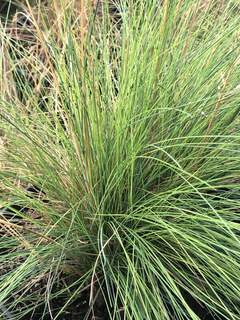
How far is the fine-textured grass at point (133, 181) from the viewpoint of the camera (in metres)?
1.44

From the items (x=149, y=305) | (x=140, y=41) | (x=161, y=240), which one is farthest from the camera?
(x=140, y=41)

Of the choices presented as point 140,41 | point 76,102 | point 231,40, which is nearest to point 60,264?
point 76,102

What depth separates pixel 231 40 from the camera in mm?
1743

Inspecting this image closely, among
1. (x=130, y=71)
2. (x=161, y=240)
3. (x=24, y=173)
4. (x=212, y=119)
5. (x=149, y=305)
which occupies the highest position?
(x=130, y=71)

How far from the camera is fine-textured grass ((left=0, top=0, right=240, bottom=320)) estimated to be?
1439 millimetres

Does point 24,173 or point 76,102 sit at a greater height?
point 76,102

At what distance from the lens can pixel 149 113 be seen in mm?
1558

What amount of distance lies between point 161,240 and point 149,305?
177 mm

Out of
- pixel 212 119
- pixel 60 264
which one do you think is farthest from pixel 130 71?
pixel 60 264

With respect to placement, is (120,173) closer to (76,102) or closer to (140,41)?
(76,102)

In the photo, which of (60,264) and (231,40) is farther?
(231,40)

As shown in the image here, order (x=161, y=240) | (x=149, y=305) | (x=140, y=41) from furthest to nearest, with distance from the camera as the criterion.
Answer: (x=140, y=41)
(x=161, y=240)
(x=149, y=305)

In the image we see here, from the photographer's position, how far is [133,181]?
5.15ft

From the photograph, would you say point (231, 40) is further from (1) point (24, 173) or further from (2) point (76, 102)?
(1) point (24, 173)
